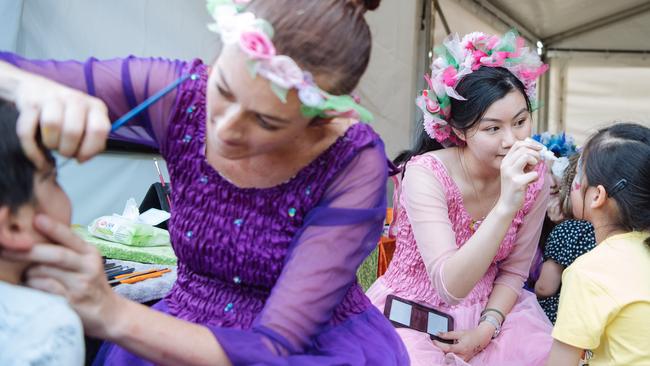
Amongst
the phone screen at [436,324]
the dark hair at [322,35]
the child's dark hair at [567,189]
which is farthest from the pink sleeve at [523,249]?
the dark hair at [322,35]

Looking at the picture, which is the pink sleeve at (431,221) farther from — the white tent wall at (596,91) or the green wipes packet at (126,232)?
the white tent wall at (596,91)

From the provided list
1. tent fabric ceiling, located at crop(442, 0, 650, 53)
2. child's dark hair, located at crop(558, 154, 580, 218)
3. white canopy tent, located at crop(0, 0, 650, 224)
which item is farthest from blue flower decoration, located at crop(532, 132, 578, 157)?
tent fabric ceiling, located at crop(442, 0, 650, 53)

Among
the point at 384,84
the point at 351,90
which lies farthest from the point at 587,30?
the point at 351,90

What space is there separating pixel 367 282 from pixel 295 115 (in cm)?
147

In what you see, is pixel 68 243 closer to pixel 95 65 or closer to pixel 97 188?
pixel 95 65

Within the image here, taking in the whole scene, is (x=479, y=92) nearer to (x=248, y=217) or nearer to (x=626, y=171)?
(x=626, y=171)

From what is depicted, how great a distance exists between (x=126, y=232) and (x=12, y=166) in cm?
74

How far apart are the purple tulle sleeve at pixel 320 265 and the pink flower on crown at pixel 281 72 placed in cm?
20

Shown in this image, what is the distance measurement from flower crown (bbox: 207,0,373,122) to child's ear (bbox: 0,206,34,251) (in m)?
0.33

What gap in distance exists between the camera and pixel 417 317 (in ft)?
4.59

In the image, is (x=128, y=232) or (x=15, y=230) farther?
(x=128, y=232)

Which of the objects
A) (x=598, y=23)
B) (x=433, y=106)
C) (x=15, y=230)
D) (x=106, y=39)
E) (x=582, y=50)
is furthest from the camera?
(x=582, y=50)

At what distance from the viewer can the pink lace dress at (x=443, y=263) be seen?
132 cm

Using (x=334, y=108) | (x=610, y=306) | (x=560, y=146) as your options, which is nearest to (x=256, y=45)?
(x=334, y=108)
